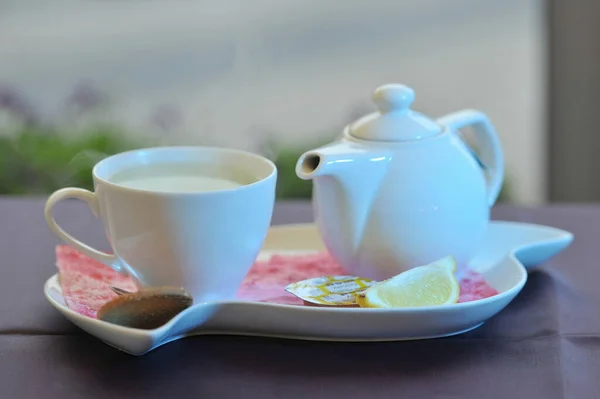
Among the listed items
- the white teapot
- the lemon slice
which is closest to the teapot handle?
the white teapot

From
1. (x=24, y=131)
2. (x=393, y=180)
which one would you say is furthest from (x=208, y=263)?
(x=24, y=131)

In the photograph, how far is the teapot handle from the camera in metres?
0.82

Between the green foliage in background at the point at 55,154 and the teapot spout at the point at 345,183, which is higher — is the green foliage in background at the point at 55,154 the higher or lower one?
the lower one

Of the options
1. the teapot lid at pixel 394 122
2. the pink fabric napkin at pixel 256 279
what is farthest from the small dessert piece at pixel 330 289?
the teapot lid at pixel 394 122

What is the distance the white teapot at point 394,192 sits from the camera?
28.4 inches

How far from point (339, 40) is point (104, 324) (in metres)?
1.76

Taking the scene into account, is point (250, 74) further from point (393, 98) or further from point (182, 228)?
point (182, 228)

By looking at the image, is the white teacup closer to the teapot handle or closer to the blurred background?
the teapot handle

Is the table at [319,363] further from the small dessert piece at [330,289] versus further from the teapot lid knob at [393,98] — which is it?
the teapot lid knob at [393,98]

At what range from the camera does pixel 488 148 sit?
837 millimetres

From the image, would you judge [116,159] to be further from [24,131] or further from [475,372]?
[24,131]

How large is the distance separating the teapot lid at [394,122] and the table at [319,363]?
6.8 inches

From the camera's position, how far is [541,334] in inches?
25.9

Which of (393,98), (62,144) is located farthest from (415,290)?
(62,144)
